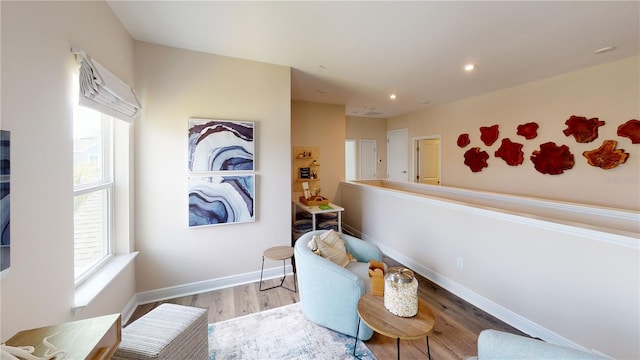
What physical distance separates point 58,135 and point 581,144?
5.37m

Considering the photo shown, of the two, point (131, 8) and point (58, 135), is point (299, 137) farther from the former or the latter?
point (58, 135)

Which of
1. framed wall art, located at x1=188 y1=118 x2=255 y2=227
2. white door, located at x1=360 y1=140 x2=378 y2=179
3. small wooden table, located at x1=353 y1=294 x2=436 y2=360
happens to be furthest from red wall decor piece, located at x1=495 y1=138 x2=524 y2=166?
framed wall art, located at x1=188 y1=118 x2=255 y2=227

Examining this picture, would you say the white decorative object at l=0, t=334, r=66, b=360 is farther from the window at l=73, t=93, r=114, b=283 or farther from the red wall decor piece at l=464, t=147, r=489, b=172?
the red wall decor piece at l=464, t=147, r=489, b=172

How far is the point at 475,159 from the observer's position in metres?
4.61

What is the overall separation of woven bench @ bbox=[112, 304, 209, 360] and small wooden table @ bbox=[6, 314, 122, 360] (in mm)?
340

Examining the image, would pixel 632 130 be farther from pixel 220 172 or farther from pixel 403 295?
pixel 220 172

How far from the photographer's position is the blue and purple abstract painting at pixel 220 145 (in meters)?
2.53

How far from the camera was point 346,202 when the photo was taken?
197 inches

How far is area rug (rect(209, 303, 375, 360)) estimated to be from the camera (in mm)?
1779

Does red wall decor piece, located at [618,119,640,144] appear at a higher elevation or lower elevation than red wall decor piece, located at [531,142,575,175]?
higher

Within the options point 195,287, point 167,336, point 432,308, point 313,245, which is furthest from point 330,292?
point 195,287

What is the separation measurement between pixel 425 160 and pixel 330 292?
205 inches

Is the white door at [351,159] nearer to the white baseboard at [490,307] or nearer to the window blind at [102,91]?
the white baseboard at [490,307]

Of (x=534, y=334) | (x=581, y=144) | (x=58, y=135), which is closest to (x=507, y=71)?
(x=581, y=144)
